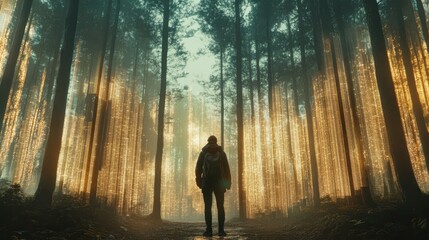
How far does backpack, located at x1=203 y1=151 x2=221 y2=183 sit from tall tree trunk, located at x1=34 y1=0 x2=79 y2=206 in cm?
450

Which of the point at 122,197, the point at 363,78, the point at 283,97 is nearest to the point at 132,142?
the point at 122,197

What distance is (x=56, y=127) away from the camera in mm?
8602

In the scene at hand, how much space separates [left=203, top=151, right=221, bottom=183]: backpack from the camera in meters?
6.15

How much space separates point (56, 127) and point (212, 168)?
203 inches

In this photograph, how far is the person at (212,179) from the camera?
613cm

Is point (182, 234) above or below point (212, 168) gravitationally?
below

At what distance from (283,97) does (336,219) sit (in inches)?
678

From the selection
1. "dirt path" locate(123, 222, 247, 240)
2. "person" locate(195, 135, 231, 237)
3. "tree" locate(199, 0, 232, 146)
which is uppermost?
"tree" locate(199, 0, 232, 146)

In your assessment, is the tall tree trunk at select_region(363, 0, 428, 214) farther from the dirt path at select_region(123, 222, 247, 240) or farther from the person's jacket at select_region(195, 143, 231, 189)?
the person's jacket at select_region(195, 143, 231, 189)

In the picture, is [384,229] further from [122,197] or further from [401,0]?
[122,197]

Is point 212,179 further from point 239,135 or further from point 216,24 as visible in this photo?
point 216,24

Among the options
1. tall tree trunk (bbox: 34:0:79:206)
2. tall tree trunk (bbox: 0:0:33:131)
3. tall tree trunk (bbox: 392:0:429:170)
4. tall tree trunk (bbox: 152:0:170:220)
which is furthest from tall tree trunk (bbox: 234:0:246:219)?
tall tree trunk (bbox: 0:0:33:131)

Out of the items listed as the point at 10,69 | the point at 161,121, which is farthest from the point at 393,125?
the point at 10,69

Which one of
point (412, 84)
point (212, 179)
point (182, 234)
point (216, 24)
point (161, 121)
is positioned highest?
point (216, 24)
